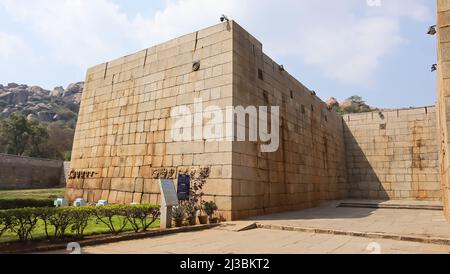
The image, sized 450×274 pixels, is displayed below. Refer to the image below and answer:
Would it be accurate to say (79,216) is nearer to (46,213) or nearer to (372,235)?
(46,213)

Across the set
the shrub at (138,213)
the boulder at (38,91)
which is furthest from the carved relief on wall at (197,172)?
the boulder at (38,91)

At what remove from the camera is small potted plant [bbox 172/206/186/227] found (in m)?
7.44

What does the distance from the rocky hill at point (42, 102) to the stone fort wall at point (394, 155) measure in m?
62.5

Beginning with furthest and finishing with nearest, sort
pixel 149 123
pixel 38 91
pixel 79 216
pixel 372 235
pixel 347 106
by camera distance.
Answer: pixel 38 91, pixel 347 106, pixel 149 123, pixel 372 235, pixel 79 216

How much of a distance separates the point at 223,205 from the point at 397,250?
14.8ft

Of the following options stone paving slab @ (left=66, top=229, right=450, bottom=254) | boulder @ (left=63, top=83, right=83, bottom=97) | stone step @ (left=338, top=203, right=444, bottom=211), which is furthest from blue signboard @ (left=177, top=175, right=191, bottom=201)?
boulder @ (left=63, top=83, right=83, bottom=97)

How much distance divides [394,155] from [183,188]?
44.7 feet

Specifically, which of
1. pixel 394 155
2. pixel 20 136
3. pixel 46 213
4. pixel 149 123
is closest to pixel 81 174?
pixel 149 123

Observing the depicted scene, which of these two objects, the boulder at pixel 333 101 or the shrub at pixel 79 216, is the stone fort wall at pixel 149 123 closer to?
the shrub at pixel 79 216

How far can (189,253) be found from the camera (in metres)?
4.48

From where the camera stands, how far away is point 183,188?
842 cm
